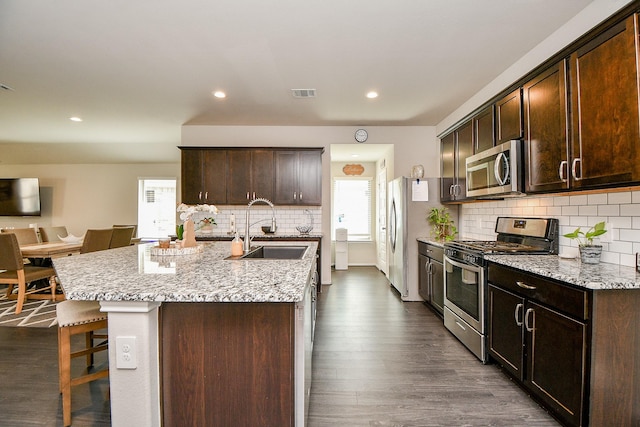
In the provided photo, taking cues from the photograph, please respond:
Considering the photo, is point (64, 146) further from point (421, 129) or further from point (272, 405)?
point (272, 405)

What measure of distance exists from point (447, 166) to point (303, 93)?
2.08 m

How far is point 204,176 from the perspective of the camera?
191 inches

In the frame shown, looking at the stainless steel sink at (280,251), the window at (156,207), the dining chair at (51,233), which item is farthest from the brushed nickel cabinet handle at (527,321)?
the dining chair at (51,233)

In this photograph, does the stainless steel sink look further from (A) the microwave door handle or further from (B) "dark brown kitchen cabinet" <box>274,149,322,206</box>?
(B) "dark brown kitchen cabinet" <box>274,149,322,206</box>

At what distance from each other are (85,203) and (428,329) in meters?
7.71

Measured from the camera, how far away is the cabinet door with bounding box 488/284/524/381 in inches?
83.8

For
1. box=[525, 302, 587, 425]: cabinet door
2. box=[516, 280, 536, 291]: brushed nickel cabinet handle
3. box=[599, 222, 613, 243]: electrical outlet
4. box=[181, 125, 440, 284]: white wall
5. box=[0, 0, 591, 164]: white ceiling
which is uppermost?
box=[0, 0, 591, 164]: white ceiling

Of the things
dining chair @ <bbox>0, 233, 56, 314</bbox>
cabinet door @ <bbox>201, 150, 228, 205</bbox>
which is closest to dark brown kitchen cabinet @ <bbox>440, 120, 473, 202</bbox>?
cabinet door @ <bbox>201, 150, 228, 205</bbox>

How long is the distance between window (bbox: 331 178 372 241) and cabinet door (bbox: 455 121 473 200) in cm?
343

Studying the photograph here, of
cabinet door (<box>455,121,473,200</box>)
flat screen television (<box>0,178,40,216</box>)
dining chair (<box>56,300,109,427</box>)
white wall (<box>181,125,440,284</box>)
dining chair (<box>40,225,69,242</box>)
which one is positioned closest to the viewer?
dining chair (<box>56,300,109,427</box>)

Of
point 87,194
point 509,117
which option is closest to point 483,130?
point 509,117

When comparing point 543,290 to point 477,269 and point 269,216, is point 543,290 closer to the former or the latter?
point 477,269

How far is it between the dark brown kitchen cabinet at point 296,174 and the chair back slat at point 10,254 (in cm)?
328

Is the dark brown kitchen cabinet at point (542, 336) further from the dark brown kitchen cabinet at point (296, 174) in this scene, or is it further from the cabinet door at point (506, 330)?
the dark brown kitchen cabinet at point (296, 174)
